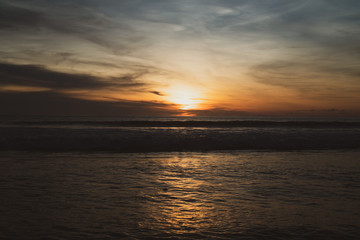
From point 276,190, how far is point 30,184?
5.86 meters

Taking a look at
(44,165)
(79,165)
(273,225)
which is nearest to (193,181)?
(273,225)

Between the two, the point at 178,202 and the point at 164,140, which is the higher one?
the point at 164,140

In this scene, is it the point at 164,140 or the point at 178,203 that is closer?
the point at 178,203

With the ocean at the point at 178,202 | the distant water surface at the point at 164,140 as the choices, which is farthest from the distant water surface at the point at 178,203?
the distant water surface at the point at 164,140

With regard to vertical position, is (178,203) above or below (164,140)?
below

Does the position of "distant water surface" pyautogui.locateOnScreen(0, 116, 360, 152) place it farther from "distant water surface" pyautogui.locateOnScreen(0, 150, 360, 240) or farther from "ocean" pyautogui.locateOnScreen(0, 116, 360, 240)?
"distant water surface" pyautogui.locateOnScreen(0, 150, 360, 240)

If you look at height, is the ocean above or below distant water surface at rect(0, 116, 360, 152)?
below

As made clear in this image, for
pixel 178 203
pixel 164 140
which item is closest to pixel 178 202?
pixel 178 203

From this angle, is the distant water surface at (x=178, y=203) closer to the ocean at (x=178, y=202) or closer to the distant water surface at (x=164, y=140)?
the ocean at (x=178, y=202)

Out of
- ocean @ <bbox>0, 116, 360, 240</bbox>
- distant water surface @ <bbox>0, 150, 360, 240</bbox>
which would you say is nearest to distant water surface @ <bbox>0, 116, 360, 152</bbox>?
ocean @ <bbox>0, 116, 360, 240</bbox>

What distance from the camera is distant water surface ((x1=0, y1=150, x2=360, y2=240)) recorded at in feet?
13.6

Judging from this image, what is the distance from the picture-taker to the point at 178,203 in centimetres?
546

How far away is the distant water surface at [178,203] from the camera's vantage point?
4148 millimetres

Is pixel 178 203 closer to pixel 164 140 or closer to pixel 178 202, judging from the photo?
pixel 178 202
